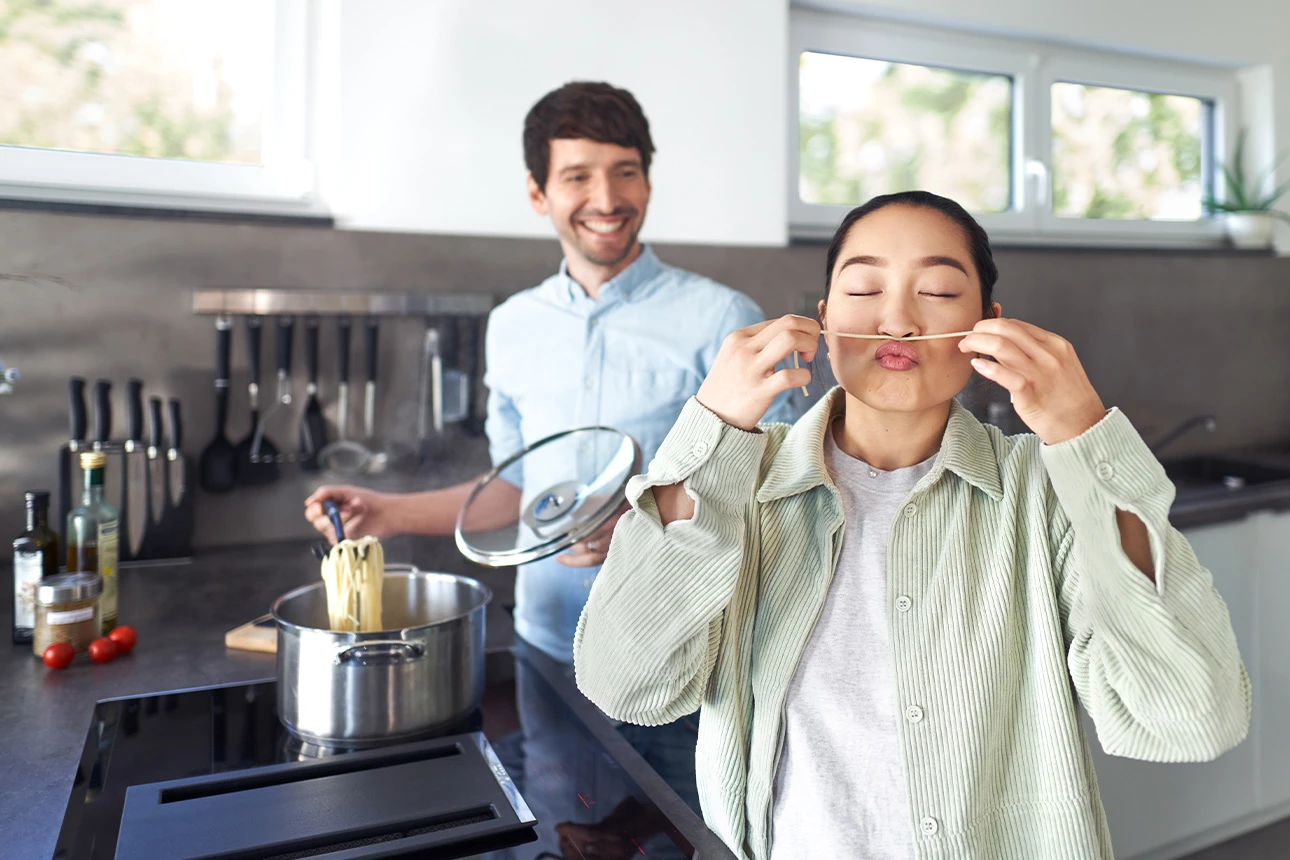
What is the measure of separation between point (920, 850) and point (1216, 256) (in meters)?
2.73

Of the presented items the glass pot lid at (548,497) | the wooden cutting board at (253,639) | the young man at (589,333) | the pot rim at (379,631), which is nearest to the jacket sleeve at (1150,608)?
the glass pot lid at (548,497)

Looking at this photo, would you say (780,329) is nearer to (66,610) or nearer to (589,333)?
(589,333)

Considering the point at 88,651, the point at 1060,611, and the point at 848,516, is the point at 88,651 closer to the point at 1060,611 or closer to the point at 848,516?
the point at 848,516

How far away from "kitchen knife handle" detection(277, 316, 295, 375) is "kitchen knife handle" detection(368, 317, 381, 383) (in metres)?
0.15

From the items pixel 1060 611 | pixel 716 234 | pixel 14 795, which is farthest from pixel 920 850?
pixel 716 234

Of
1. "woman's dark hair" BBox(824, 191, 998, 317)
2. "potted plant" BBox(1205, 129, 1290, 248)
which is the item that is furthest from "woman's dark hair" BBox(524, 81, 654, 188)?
"potted plant" BBox(1205, 129, 1290, 248)

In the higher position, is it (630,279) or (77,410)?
(630,279)

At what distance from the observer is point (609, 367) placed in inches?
62.7

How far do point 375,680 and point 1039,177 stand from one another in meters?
2.33

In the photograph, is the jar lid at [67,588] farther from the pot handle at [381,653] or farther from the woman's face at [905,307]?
the woman's face at [905,307]

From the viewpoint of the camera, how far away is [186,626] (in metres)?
1.55

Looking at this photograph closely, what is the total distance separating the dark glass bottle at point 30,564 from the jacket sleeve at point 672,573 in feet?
3.51

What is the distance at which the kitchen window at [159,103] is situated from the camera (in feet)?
5.74

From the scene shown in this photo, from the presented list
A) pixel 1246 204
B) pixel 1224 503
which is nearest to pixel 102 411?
pixel 1224 503
